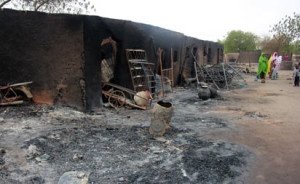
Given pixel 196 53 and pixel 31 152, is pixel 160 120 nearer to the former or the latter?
pixel 31 152

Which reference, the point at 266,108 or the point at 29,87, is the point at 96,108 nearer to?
the point at 29,87

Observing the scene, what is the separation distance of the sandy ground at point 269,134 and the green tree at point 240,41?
157 feet

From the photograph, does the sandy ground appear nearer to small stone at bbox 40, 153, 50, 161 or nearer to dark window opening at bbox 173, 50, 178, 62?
small stone at bbox 40, 153, 50, 161

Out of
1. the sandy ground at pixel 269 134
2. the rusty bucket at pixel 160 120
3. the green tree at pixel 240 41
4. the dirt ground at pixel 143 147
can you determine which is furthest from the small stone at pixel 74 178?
the green tree at pixel 240 41

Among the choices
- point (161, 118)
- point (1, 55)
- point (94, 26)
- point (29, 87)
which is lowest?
point (161, 118)

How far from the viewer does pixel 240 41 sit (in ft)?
177

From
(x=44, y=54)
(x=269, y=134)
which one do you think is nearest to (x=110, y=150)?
(x=269, y=134)

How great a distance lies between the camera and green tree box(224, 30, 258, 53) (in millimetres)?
53594

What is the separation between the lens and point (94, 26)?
7.04 m

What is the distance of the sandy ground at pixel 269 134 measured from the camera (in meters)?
3.59

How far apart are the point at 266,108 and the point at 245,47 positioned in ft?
163

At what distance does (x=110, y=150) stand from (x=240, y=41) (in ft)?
180

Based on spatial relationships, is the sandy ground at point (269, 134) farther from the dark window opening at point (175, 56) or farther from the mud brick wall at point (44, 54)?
the dark window opening at point (175, 56)

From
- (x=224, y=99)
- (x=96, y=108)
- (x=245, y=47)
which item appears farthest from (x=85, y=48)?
(x=245, y=47)
